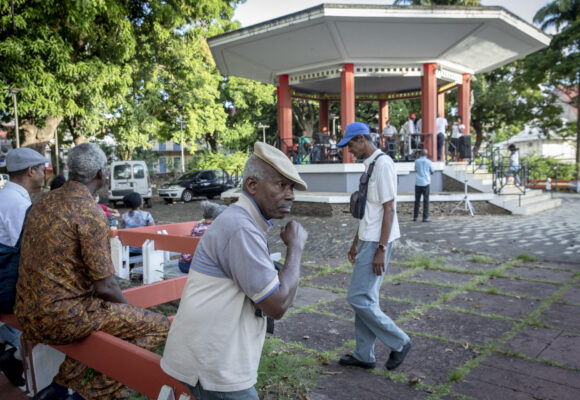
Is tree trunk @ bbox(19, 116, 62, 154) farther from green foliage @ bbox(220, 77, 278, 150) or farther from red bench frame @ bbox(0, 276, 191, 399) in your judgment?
green foliage @ bbox(220, 77, 278, 150)

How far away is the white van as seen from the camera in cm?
1947

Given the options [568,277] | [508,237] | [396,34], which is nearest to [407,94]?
[396,34]

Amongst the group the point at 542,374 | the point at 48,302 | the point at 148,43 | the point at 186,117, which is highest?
the point at 148,43

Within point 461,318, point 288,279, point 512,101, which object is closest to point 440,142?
point 461,318

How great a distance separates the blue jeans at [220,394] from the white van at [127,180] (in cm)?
A: 1889

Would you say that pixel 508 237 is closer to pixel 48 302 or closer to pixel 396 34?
pixel 396 34

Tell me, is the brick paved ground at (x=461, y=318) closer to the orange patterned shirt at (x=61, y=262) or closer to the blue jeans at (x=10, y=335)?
the orange patterned shirt at (x=61, y=262)

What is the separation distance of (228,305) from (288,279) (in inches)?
9.6

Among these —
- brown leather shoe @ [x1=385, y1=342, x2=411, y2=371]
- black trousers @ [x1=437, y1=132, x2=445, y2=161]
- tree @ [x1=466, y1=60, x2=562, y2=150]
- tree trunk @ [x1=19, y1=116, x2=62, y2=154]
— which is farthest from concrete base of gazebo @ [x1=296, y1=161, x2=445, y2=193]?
tree @ [x1=466, y1=60, x2=562, y2=150]

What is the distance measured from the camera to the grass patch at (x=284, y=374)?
3025 mm

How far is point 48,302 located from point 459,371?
2873 millimetres

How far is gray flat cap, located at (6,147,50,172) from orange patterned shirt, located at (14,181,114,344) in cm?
160

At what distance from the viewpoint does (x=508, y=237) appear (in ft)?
29.4

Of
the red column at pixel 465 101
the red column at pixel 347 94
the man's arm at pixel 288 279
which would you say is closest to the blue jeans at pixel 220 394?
the man's arm at pixel 288 279
